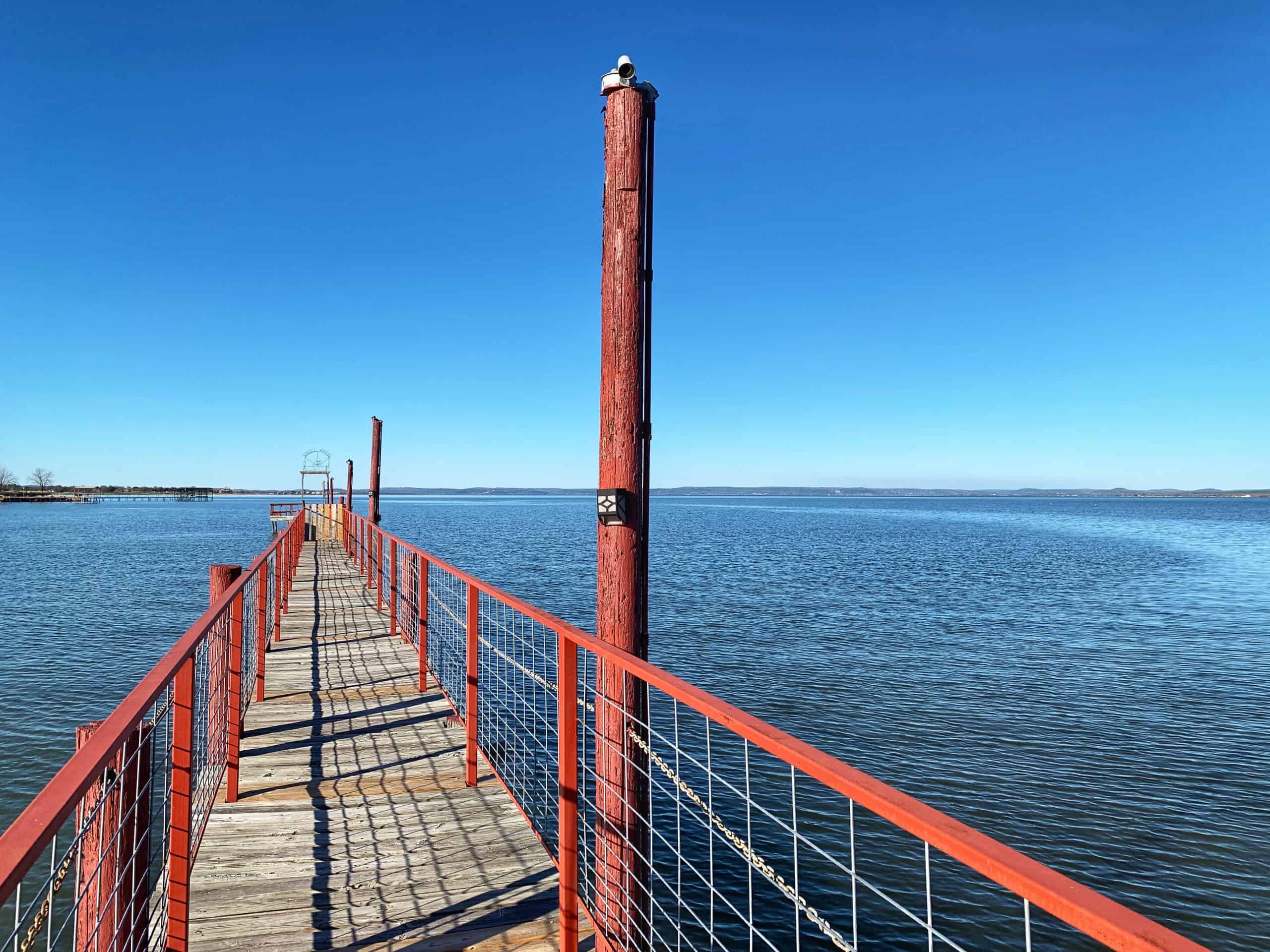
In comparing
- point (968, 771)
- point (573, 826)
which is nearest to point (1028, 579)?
point (968, 771)

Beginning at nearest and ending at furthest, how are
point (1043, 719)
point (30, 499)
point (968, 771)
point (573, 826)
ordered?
point (573, 826)
point (968, 771)
point (1043, 719)
point (30, 499)

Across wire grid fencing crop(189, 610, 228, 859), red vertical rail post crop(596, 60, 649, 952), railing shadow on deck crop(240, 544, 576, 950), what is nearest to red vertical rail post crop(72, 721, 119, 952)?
railing shadow on deck crop(240, 544, 576, 950)

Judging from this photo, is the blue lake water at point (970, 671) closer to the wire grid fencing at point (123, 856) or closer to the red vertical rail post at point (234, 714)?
the red vertical rail post at point (234, 714)

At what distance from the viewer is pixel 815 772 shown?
159cm

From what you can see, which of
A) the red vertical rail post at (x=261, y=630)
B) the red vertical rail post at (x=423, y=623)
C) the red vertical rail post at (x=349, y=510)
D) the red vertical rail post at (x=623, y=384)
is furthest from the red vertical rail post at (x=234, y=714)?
the red vertical rail post at (x=349, y=510)

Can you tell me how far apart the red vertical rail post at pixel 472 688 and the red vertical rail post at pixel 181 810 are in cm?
193

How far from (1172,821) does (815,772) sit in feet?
29.2

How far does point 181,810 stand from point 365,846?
1.35 m

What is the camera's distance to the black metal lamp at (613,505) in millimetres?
3602

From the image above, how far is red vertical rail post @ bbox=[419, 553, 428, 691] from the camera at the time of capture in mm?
6453

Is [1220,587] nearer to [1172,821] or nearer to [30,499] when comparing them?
[1172,821]

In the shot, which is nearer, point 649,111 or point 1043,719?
point 649,111

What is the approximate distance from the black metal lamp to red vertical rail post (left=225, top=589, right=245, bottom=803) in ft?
6.98

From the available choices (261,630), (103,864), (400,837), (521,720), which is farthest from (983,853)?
(261,630)
